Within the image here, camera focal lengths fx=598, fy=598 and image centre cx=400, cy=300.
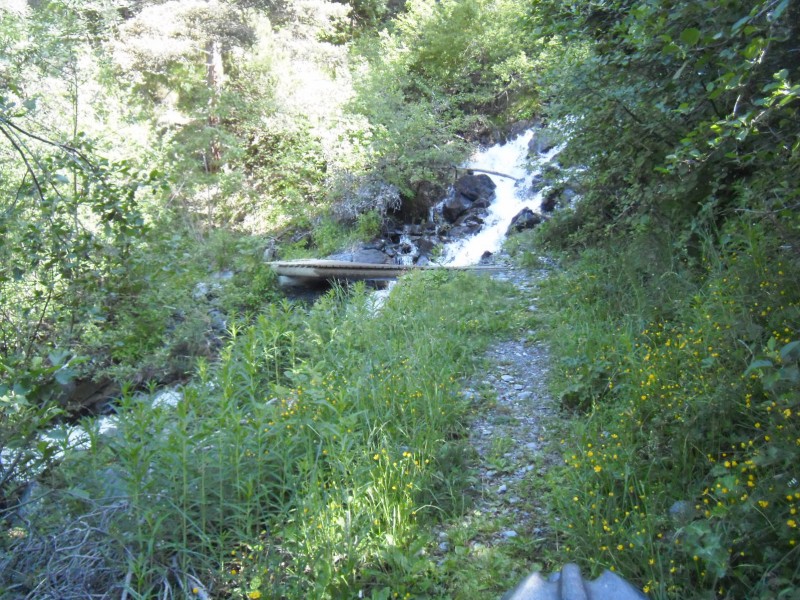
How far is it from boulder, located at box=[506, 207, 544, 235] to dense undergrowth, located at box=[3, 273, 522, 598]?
8.64m

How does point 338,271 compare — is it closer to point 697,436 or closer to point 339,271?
point 339,271

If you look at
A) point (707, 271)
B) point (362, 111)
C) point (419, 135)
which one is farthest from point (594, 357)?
point (362, 111)

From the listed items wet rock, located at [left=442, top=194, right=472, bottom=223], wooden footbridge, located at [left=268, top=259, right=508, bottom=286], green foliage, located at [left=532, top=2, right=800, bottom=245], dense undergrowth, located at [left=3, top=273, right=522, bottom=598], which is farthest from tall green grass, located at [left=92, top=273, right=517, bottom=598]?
wet rock, located at [left=442, top=194, right=472, bottom=223]

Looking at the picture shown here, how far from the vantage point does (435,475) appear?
3.58 metres

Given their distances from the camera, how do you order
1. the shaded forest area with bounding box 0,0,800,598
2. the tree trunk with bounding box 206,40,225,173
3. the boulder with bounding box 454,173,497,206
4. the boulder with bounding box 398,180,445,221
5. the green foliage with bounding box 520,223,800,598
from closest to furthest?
1. the green foliage with bounding box 520,223,800,598
2. the shaded forest area with bounding box 0,0,800,598
3. the boulder with bounding box 454,173,497,206
4. the boulder with bounding box 398,180,445,221
5. the tree trunk with bounding box 206,40,225,173

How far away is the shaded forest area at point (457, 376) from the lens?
2699mm

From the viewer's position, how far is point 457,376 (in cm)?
530

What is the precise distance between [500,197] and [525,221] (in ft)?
6.48

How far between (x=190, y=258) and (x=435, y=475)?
8.40 metres

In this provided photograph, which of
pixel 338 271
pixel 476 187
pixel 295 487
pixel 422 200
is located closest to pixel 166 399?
pixel 295 487

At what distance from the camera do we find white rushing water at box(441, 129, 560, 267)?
12.6 m

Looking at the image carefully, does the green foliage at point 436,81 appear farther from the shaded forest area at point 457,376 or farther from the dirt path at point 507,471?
the dirt path at point 507,471

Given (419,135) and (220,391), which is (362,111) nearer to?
(419,135)

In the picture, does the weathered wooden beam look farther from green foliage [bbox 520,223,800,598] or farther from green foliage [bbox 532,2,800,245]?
green foliage [bbox 520,223,800,598]
